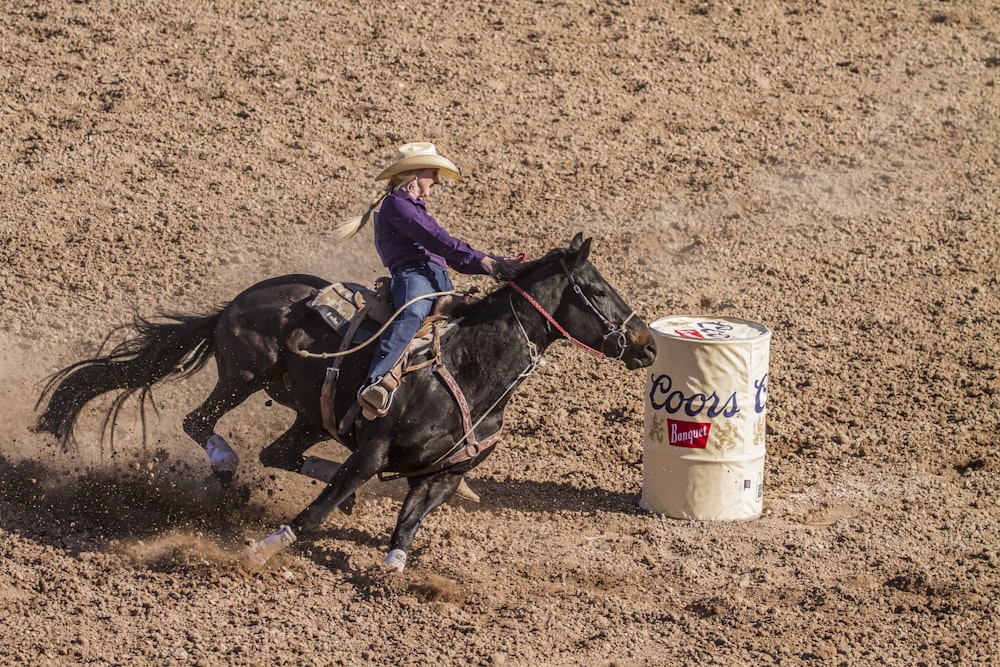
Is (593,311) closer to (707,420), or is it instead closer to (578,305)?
(578,305)

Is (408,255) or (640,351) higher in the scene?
(408,255)

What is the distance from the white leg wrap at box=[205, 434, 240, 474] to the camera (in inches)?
304

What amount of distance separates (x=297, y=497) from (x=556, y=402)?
8.62 ft

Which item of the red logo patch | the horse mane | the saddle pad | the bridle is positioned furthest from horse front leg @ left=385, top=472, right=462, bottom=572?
the red logo patch

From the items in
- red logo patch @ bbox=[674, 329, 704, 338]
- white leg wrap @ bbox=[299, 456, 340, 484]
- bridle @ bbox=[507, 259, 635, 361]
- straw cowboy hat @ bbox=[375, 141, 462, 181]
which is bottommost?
white leg wrap @ bbox=[299, 456, 340, 484]

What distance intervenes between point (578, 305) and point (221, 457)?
2.53 m

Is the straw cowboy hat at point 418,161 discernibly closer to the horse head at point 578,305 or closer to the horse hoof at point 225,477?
the horse head at point 578,305

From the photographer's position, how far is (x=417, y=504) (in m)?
7.37

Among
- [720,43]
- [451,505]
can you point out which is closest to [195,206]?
[451,505]

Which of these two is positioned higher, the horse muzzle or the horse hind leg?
the horse muzzle

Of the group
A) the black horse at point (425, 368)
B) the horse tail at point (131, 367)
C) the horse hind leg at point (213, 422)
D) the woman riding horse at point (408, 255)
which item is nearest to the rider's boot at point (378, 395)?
the woman riding horse at point (408, 255)

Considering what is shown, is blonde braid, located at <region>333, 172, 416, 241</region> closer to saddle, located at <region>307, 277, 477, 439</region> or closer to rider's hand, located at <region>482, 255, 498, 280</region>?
saddle, located at <region>307, 277, 477, 439</region>

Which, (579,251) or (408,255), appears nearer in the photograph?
(579,251)

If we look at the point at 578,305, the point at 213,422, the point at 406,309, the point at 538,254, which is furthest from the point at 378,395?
the point at 538,254
